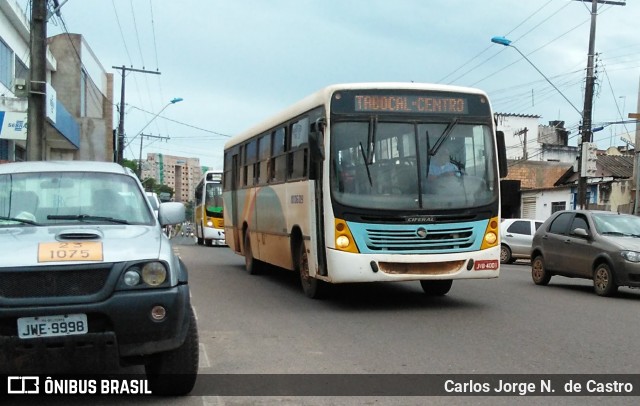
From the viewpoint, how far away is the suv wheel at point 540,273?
14.1 m

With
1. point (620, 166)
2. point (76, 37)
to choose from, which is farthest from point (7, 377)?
point (76, 37)

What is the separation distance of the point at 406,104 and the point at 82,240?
6.05 meters

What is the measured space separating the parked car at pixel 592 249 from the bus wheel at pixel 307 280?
194 inches

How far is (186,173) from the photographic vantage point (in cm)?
11819

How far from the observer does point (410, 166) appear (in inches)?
386

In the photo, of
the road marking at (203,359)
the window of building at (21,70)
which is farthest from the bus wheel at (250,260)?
the window of building at (21,70)

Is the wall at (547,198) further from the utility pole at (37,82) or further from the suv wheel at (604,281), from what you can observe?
the utility pole at (37,82)

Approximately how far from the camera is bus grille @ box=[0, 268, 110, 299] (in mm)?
4539

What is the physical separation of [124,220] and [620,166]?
3704cm

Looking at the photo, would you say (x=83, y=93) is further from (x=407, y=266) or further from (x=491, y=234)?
(x=491, y=234)

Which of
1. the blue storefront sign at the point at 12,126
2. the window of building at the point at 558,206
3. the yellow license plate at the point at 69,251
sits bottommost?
the yellow license plate at the point at 69,251

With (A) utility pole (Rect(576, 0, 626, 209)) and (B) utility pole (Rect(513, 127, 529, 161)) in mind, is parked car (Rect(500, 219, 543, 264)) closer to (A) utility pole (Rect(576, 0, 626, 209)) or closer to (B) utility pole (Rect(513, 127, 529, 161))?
(A) utility pole (Rect(576, 0, 626, 209))

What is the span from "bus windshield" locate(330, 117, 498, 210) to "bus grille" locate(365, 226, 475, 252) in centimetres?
32

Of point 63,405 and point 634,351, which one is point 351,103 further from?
point 63,405
